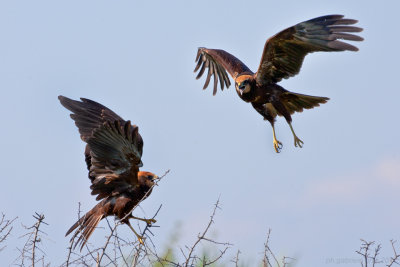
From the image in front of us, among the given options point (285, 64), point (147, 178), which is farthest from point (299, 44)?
point (147, 178)

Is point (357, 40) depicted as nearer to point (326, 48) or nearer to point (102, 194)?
point (326, 48)

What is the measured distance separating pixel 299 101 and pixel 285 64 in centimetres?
62

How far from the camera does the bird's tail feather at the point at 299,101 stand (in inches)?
299

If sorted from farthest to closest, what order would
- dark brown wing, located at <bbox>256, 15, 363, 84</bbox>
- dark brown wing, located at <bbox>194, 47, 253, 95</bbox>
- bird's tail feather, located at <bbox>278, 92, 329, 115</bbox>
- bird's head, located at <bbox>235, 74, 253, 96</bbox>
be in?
dark brown wing, located at <bbox>194, 47, 253, 95</bbox>, bird's tail feather, located at <bbox>278, 92, 329, 115</bbox>, bird's head, located at <bbox>235, 74, 253, 96</bbox>, dark brown wing, located at <bbox>256, 15, 363, 84</bbox>

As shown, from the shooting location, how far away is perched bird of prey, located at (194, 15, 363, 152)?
6641 mm

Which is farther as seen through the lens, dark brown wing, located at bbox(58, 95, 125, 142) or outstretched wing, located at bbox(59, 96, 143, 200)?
dark brown wing, located at bbox(58, 95, 125, 142)

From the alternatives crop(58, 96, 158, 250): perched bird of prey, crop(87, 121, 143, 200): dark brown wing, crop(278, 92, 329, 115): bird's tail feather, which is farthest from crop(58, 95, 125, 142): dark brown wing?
crop(278, 92, 329, 115): bird's tail feather

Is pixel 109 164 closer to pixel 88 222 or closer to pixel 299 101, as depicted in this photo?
pixel 88 222

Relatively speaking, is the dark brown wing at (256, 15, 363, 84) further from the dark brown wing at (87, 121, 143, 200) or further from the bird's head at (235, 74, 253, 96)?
the dark brown wing at (87, 121, 143, 200)

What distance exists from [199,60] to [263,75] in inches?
93.6

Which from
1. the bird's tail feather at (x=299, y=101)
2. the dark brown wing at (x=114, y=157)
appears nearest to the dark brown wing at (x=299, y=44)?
the bird's tail feather at (x=299, y=101)

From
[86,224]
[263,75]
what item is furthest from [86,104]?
[263,75]

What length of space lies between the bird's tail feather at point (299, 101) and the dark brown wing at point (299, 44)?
0.91 ft

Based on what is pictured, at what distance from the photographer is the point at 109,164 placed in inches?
237
